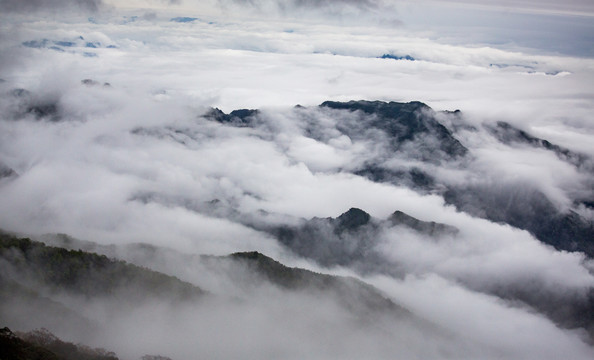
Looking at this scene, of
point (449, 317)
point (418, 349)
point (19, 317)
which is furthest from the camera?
point (449, 317)

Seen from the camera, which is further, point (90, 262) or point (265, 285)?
→ point (265, 285)

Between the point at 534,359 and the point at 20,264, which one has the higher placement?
the point at 20,264

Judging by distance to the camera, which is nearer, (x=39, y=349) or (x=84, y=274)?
(x=39, y=349)

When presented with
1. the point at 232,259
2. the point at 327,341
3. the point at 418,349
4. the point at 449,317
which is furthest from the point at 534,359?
the point at 232,259

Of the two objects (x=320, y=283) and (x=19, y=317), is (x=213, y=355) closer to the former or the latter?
(x=19, y=317)

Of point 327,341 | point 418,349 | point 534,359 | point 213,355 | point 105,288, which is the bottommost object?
point 534,359

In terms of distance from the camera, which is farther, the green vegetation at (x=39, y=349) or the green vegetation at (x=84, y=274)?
the green vegetation at (x=84, y=274)

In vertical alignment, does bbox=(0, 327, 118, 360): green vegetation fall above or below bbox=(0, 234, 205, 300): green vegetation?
above

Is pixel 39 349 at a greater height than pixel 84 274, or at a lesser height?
greater

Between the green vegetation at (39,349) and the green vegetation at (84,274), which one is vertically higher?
the green vegetation at (39,349)

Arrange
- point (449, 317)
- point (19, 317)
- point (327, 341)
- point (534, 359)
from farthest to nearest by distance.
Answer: point (449, 317)
point (534, 359)
point (327, 341)
point (19, 317)

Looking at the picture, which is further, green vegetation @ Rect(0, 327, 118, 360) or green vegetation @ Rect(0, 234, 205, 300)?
green vegetation @ Rect(0, 234, 205, 300)
